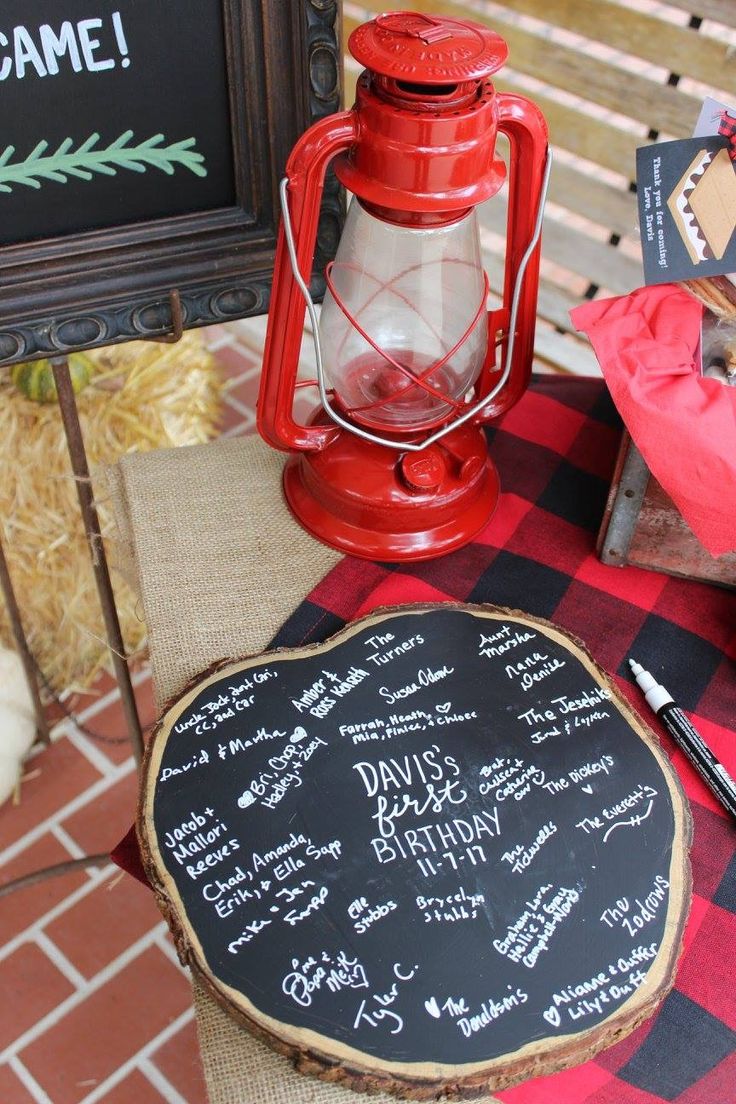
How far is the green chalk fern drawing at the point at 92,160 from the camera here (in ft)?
2.87

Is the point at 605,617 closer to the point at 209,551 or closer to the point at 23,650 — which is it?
the point at 209,551

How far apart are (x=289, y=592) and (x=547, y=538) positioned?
264 mm

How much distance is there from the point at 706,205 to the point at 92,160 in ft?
1.75

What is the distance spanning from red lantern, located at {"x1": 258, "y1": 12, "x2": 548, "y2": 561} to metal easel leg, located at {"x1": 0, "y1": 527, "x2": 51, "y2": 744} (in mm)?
516

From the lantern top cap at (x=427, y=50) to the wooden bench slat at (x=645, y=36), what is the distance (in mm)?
847

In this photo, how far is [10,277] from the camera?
91cm

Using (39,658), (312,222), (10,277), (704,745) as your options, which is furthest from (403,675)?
(39,658)

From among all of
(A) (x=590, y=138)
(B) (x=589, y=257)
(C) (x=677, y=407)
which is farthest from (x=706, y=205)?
(B) (x=589, y=257)

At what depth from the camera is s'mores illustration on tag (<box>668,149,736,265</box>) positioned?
0.87m

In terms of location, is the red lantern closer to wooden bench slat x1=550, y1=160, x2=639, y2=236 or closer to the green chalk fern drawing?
the green chalk fern drawing

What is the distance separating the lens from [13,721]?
5.42 feet

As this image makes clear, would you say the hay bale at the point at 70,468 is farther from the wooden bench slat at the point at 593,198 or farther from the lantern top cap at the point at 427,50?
the lantern top cap at the point at 427,50

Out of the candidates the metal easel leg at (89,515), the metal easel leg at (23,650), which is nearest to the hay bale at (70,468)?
the metal easel leg at (23,650)
